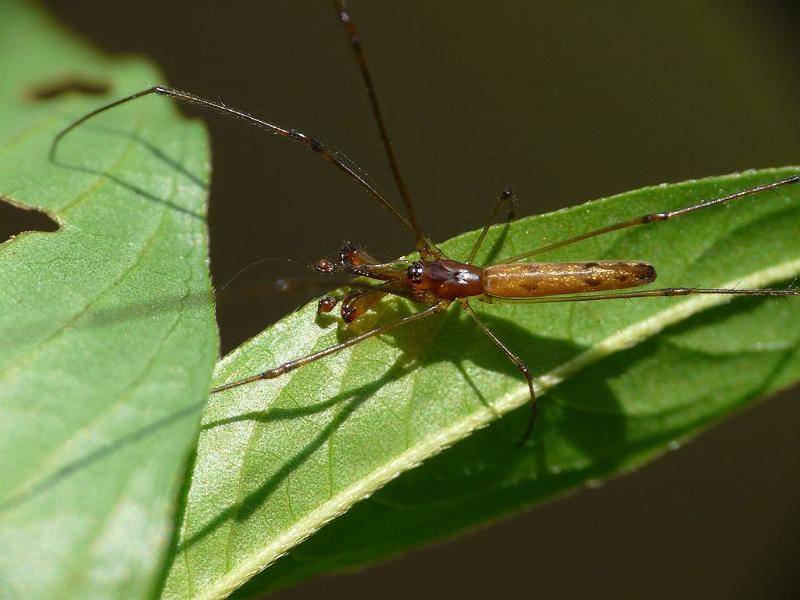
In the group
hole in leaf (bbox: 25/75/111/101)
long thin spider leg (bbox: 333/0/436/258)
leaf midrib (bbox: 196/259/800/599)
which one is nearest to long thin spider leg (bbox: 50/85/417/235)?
long thin spider leg (bbox: 333/0/436/258)

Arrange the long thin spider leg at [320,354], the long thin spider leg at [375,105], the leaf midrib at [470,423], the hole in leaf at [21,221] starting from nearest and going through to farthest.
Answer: the leaf midrib at [470,423] < the long thin spider leg at [320,354] < the hole in leaf at [21,221] < the long thin spider leg at [375,105]

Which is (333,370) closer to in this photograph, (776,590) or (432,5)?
(432,5)

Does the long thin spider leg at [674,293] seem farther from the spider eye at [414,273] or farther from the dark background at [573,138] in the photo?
the dark background at [573,138]

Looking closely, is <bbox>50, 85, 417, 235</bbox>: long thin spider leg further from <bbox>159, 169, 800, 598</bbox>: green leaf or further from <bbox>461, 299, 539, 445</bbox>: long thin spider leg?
<bbox>461, 299, 539, 445</bbox>: long thin spider leg

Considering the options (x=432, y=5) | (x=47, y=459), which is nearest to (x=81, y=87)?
(x=47, y=459)

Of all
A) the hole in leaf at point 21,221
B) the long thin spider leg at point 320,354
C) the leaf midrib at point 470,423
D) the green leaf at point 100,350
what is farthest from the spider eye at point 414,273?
the hole in leaf at point 21,221

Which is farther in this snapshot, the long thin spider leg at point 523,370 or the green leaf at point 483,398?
the long thin spider leg at point 523,370

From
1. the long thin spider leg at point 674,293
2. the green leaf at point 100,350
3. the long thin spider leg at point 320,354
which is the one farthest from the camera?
the long thin spider leg at point 674,293
